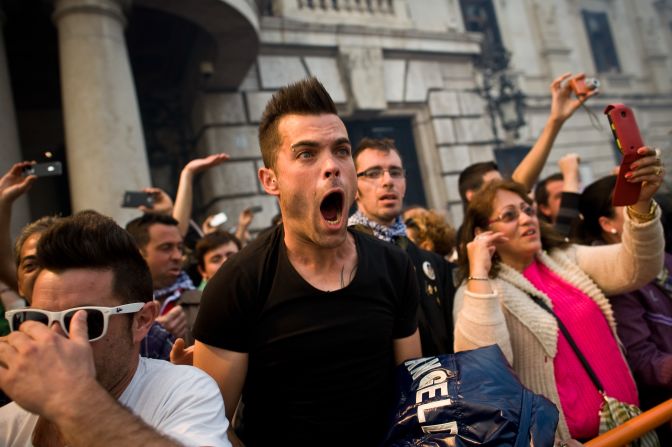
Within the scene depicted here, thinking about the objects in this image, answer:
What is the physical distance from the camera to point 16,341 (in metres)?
1.03

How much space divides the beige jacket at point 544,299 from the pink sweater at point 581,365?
0.06m

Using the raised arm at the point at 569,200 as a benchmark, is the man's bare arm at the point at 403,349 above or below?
below

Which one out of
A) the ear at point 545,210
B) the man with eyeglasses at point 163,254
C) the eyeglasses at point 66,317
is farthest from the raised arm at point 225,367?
the ear at point 545,210

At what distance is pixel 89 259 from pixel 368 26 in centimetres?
849

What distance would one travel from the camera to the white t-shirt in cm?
116

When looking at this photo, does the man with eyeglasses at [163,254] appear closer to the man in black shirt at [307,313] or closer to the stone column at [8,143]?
the man in black shirt at [307,313]

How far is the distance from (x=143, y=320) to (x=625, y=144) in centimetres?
218

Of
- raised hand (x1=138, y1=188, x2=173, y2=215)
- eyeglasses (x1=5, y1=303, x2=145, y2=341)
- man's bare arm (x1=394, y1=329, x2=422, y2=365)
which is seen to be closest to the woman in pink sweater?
man's bare arm (x1=394, y1=329, x2=422, y2=365)

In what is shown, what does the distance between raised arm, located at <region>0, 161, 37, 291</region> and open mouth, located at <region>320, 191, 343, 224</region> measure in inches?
76.1

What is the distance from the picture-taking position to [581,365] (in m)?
2.10

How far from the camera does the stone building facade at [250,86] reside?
4.46 meters

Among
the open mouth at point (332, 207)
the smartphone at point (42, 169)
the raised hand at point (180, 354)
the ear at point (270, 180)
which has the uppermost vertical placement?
the smartphone at point (42, 169)

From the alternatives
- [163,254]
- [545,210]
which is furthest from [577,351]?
[545,210]

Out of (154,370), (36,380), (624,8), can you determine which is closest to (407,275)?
(154,370)
